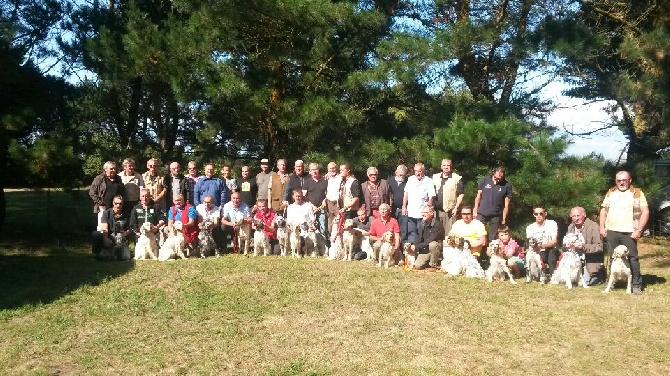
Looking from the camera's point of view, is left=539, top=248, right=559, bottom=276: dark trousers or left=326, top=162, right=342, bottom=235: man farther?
left=326, top=162, right=342, bottom=235: man

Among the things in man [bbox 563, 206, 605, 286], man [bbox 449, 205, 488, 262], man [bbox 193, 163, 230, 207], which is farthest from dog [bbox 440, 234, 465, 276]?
man [bbox 193, 163, 230, 207]

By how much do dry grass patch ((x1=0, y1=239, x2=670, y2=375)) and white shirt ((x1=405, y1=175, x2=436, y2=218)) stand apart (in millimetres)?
1156

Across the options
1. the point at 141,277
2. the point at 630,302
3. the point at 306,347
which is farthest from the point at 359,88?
the point at 306,347

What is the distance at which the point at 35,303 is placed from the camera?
6.57 meters

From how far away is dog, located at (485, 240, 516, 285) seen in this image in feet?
26.6

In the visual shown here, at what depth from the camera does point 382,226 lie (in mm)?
9328

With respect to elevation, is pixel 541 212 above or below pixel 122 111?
below

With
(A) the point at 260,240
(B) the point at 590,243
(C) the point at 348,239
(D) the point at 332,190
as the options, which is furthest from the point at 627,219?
(A) the point at 260,240

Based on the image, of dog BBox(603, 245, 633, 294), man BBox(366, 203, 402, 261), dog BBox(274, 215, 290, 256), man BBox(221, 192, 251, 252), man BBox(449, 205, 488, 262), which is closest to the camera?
dog BBox(603, 245, 633, 294)

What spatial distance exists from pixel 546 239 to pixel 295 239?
3652mm

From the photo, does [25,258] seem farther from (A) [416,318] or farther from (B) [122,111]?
(A) [416,318]

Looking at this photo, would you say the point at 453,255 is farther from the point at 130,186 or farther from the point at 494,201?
the point at 130,186

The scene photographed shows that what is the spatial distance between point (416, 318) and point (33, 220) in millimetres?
12824

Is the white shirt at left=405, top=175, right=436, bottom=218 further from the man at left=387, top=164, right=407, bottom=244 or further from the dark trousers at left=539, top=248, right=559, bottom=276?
the dark trousers at left=539, top=248, right=559, bottom=276
